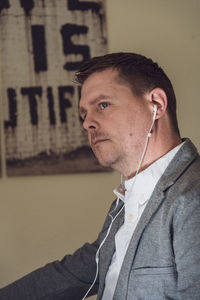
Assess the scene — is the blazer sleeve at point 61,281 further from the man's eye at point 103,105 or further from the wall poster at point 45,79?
the wall poster at point 45,79

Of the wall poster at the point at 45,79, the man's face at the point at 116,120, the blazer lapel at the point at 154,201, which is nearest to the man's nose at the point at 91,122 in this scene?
the man's face at the point at 116,120

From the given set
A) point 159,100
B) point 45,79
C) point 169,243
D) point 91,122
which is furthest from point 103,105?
point 45,79

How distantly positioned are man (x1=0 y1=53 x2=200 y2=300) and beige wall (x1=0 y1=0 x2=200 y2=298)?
461mm

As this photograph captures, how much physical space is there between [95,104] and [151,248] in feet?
1.62

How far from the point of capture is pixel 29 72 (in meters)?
1.82

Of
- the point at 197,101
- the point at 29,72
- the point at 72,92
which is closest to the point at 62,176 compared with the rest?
the point at 72,92

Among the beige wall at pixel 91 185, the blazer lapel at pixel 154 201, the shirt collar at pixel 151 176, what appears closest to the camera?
the blazer lapel at pixel 154 201

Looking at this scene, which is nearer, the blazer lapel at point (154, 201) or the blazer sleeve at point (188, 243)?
the blazer sleeve at point (188, 243)

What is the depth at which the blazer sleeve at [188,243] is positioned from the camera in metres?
0.80

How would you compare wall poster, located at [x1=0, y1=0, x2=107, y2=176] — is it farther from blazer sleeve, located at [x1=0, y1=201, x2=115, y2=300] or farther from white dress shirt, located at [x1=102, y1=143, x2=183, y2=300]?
white dress shirt, located at [x1=102, y1=143, x2=183, y2=300]

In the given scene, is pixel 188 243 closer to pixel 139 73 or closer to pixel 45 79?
pixel 139 73

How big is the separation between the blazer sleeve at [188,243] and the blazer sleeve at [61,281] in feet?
1.56

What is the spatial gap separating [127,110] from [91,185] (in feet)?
2.51

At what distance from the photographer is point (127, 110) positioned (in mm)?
1143
